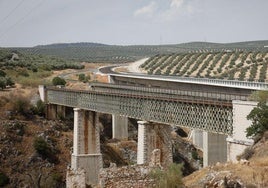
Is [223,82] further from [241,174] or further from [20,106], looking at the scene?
[241,174]

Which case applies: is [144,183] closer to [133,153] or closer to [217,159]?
[217,159]

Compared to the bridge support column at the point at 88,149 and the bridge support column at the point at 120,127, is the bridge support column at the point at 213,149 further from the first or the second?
the bridge support column at the point at 120,127

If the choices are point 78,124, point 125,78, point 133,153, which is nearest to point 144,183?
point 78,124

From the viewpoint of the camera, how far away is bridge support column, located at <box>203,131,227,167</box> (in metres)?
50.1

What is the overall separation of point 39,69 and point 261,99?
7669cm

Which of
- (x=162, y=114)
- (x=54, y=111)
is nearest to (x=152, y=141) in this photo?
(x=162, y=114)

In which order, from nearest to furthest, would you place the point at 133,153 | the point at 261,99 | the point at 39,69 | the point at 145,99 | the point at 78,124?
the point at 261,99, the point at 145,99, the point at 78,124, the point at 133,153, the point at 39,69

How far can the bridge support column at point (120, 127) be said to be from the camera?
214 ft

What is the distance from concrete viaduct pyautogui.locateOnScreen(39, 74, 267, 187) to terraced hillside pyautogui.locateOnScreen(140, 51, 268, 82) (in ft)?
71.1

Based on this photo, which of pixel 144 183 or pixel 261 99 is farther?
pixel 261 99

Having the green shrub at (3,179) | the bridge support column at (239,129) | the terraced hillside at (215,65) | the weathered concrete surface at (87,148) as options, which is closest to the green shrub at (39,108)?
the weathered concrete surface at (87,148)

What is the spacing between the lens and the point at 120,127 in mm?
65438

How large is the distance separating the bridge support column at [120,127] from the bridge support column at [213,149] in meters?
16.3

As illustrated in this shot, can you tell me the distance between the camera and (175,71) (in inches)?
4316
